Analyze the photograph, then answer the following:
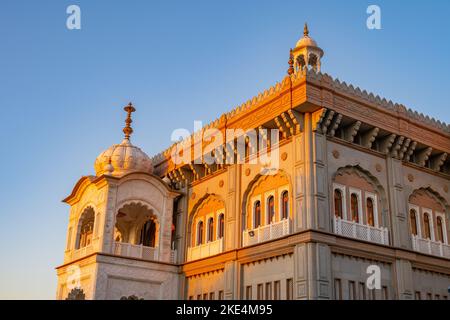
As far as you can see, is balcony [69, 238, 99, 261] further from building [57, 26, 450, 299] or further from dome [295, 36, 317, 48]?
dome [295, 36, 317, 48]

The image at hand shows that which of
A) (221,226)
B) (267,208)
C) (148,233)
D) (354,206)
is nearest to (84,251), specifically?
(148,233)

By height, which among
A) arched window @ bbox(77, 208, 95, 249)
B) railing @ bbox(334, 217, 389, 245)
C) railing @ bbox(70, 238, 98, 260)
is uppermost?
arched window @ bbox(77, 208, 95, 249)

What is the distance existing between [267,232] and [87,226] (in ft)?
31.9

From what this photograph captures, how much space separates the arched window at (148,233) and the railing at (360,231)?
29.1 ft

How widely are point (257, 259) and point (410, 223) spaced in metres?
5.48

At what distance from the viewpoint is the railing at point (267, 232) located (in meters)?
16.9

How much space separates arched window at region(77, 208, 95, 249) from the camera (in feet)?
71.5

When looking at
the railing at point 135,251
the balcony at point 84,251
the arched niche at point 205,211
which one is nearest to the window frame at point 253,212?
the arched niche at point 205,211

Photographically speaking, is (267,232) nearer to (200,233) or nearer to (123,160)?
(200,233)

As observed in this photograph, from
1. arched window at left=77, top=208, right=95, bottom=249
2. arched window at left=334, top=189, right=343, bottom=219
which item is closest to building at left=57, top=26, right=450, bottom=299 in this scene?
arched window at left=334, top=189, right=343, bottom=219

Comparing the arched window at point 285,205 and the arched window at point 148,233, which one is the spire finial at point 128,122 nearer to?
the arched window at point 148,233

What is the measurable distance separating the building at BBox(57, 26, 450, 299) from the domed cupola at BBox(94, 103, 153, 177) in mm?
56

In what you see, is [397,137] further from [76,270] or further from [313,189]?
[76,270]
